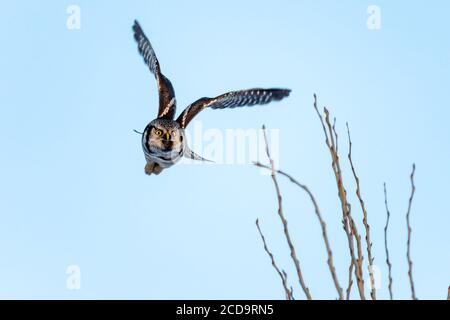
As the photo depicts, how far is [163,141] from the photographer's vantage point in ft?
18.6

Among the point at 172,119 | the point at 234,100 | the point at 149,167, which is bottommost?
the point at 149,167

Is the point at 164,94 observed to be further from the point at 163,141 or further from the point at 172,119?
the point at 163,141

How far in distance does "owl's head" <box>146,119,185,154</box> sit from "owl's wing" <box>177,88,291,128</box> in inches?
7.4

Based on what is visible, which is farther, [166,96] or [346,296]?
[166,96]

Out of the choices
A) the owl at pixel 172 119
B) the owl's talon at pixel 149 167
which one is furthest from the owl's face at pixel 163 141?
the owl's talon at pixel 149 167

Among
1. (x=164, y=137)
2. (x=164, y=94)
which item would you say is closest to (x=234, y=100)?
(x=164, y=94)

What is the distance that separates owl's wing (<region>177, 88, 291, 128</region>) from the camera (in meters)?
5.96

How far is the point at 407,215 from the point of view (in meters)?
2.42

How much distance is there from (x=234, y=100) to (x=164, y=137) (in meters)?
0.97

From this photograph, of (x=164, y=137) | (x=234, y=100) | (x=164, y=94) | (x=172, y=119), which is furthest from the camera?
(x=234, y=100)
